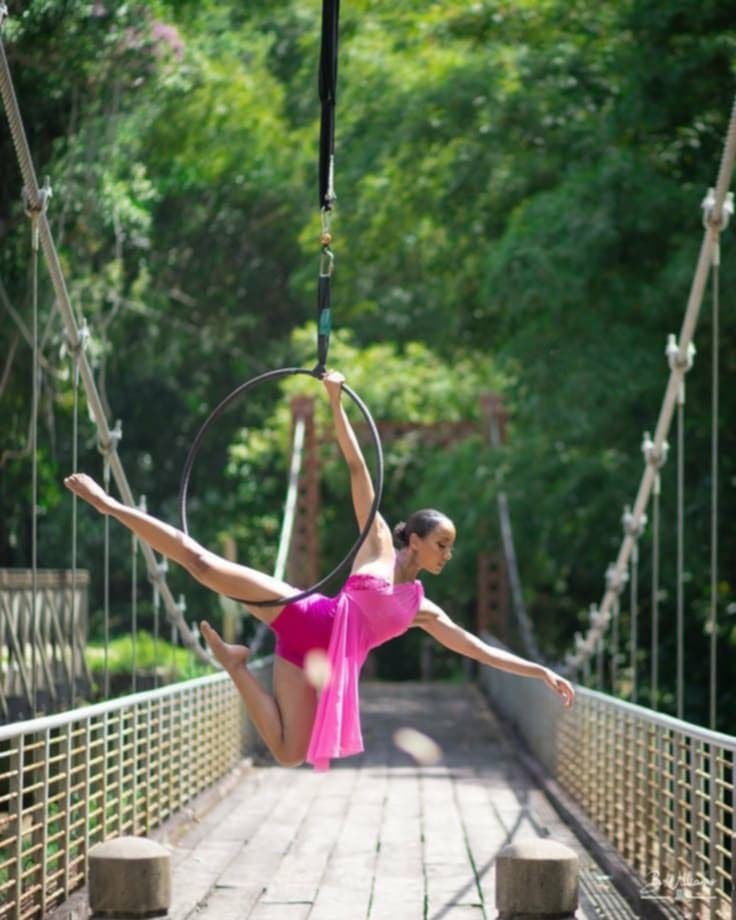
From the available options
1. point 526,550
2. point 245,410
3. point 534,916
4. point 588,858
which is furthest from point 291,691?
point 245,410

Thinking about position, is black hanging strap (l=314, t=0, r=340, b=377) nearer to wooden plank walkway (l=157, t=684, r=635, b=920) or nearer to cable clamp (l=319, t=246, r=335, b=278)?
cable clamp (l=319, t=246, r=335, b=278)

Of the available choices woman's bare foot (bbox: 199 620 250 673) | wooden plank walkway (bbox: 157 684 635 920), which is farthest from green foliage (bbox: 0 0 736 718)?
woman's bare foot (bbox: 199 620 250 673)

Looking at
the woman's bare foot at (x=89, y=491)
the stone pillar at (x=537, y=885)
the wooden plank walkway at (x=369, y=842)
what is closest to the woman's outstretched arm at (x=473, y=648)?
the stone pillar at (x=537, y=885)

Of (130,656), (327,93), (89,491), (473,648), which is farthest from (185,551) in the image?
(130,656)

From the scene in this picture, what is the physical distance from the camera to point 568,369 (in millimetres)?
20641

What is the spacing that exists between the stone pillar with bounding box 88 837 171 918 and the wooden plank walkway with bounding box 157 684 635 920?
2206mm

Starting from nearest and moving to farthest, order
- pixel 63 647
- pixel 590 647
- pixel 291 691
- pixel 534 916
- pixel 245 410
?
pixel 534 916
pixel 291 691
pixel 590 647
pixel 63 647
pixel 245 410

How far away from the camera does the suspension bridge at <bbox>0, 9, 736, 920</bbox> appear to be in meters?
8.54

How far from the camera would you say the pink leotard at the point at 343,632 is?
23.7 feet

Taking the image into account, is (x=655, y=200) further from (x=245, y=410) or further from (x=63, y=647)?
(x=245, y=410)

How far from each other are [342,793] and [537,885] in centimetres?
894

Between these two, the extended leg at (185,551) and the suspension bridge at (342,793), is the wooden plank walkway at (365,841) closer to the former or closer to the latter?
the suspension bridge at (342,793)

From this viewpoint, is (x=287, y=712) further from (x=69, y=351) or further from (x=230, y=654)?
(x=69, y=351)

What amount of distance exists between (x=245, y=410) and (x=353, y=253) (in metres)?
11.6
